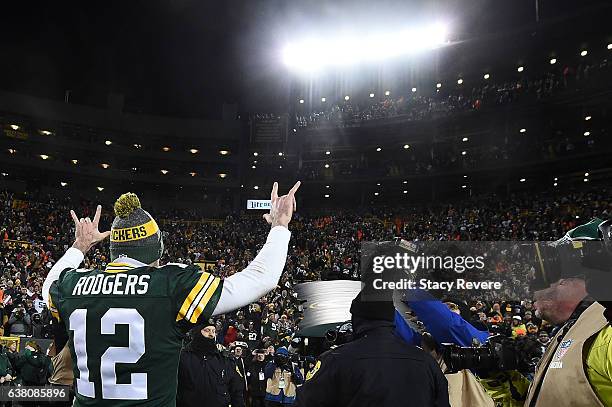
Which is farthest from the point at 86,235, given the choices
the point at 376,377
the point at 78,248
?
the point at 376,377

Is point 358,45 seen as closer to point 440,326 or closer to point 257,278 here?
point 440,326

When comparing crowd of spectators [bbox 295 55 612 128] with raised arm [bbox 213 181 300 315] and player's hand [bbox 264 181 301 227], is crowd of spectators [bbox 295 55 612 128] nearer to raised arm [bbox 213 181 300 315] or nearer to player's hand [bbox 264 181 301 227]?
player's hand [bbox 264 181 301 227]

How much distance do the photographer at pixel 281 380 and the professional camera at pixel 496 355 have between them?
695 centimetres

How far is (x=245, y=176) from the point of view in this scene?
42.8 meters

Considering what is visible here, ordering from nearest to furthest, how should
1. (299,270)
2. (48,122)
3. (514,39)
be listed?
(299,270) → (514,39) → (48,122)

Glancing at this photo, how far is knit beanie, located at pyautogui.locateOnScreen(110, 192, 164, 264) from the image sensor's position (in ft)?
7.90

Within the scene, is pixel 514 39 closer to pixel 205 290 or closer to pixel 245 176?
pixel 245 176

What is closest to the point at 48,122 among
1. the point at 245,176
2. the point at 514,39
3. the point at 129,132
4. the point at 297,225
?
the point at 129,132

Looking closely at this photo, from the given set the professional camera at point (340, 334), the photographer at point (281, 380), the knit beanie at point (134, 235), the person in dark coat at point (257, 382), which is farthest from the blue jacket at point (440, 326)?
the person in dark coat at point (257, 382)

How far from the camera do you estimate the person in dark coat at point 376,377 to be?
6.97ft

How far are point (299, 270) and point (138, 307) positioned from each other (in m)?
24.6

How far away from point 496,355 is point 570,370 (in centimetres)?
94

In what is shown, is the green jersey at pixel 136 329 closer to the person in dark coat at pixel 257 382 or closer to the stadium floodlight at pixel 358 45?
the person in dark coat at pixel 257 382

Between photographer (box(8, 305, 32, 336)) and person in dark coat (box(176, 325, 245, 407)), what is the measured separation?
10950 millimetres
